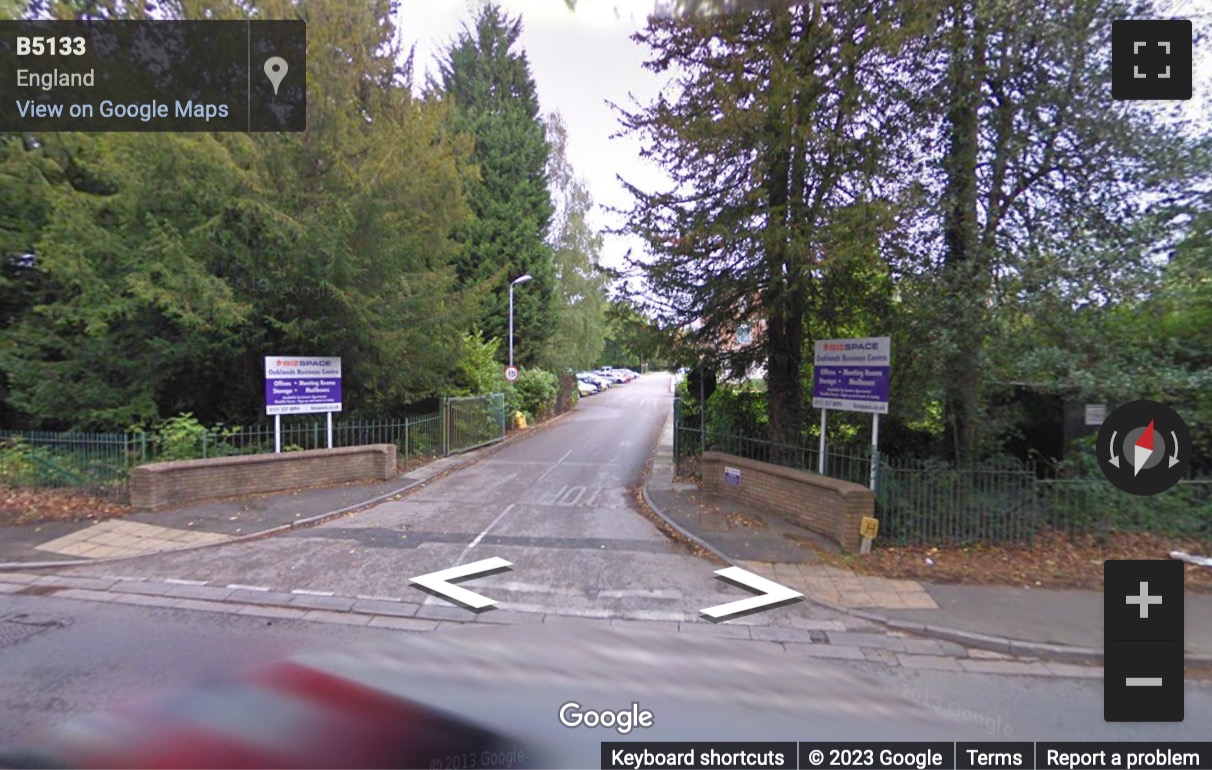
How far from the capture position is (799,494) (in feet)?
25.6

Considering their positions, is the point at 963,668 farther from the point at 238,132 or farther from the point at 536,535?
the point at 238,132

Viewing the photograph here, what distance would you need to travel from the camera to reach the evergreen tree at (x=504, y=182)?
72.6ft

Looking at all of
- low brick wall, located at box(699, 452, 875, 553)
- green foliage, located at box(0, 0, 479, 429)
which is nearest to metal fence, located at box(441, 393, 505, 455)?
green foliage, located at box(0, 0, 479, 429)

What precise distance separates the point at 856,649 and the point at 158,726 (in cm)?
479

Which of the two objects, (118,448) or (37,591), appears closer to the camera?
(37,591)

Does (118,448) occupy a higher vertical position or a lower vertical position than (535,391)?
lower

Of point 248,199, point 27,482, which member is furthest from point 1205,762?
point 27,482

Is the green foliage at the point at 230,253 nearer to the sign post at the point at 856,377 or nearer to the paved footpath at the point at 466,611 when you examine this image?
the paved footpath at the point at 466,611

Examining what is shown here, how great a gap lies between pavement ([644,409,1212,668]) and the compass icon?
1368 mm

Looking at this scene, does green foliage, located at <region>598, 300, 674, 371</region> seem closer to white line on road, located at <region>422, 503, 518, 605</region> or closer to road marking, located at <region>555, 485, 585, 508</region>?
road marking, located at <region>555, 485, 585, 508</region>

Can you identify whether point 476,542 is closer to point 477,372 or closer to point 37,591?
point 37,591

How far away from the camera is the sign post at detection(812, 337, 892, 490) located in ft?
23.3
